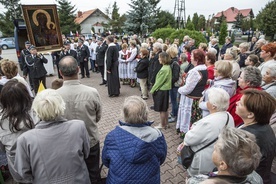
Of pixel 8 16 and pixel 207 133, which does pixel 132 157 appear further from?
pixel 8 16

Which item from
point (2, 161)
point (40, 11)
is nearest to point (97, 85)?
point (40, 11)

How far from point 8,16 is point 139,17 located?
913 inches

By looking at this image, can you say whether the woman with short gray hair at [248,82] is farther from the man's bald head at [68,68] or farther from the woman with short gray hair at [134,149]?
the man's bald head at [68,68]

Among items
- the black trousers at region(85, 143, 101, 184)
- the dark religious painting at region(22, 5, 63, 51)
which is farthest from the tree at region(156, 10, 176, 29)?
the black trousers at region(85, 143, 101, 184)

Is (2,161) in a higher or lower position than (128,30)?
lower

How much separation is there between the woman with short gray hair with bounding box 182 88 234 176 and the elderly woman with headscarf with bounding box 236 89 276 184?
0.21 metres

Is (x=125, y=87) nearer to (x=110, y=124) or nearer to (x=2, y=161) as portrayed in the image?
(x=110, y=124)

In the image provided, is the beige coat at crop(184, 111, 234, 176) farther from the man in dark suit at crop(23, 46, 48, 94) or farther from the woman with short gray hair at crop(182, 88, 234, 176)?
the man in dark suit at crop(23, 46, 48, 94)

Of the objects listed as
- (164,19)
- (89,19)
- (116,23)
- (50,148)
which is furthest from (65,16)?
(50,148)

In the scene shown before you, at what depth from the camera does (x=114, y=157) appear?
6.59 feet

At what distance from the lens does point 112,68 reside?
24.2 ft

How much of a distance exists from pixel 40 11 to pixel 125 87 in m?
5.03

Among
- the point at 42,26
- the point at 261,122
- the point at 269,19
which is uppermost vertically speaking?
the point at 269,19

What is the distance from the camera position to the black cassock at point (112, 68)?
7114 mm
